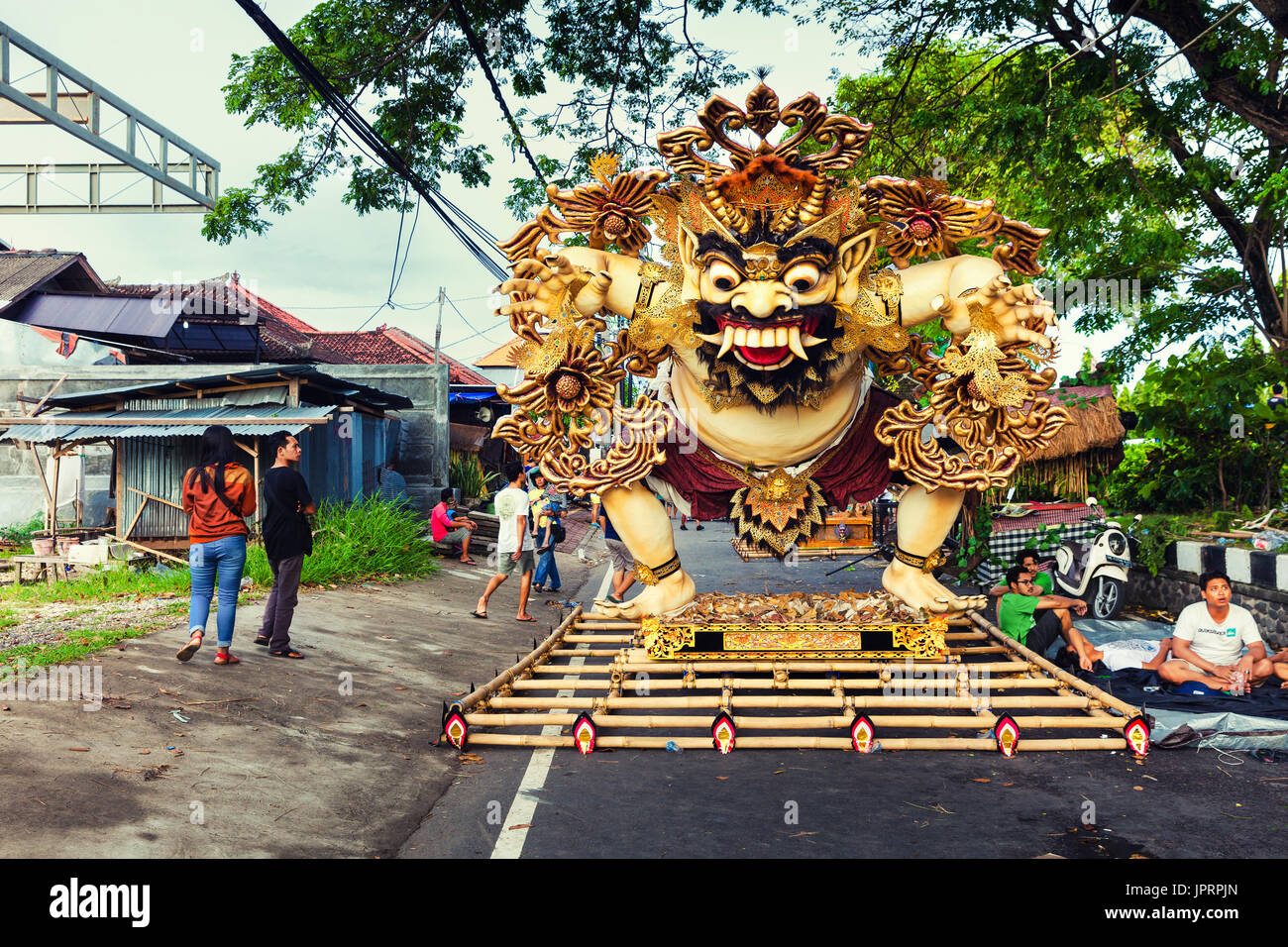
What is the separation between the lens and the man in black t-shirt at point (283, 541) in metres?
6.25

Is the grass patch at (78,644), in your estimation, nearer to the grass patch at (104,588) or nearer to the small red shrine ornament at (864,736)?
the grass patch at (104,588)

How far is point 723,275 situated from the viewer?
4.75 m

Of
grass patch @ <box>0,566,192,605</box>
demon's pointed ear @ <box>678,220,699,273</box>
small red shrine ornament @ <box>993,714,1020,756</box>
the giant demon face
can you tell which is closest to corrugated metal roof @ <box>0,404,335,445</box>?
grass patch @ <box>0,566,192,605</box>

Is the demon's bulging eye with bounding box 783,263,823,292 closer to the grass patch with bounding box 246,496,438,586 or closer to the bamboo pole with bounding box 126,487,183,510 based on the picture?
the grass patch with bounding box 246,496,438,586

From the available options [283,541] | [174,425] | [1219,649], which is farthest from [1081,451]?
[174,425]

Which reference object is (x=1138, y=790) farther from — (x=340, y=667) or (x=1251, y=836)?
(x=340, y=667)

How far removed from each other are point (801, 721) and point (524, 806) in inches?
52.7

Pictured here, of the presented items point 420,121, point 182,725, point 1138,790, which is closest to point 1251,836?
point 1138,790

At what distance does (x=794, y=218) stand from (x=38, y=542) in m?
10.9

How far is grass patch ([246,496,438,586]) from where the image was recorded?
9.57m

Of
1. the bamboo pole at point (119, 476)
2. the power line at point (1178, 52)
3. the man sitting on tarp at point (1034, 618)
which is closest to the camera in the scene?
the man sitting on tarp at point (1034, 618)

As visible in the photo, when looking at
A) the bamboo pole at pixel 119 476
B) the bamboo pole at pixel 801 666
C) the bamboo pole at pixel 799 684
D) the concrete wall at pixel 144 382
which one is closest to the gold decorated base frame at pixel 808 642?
the bamboo pole at pixel 801 666

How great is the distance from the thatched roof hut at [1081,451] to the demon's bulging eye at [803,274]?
4699 mm

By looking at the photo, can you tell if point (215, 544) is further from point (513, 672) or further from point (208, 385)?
point (208, 385)
